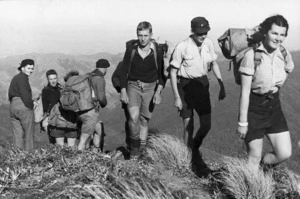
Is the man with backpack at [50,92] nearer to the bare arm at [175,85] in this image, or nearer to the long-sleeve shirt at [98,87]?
the long-sleeve shirt at [98,87]

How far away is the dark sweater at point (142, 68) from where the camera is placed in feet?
19.9

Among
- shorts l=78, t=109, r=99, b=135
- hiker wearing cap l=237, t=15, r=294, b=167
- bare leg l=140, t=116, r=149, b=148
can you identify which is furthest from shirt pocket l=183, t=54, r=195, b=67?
shorts l=78, t=109, r=99, b=135

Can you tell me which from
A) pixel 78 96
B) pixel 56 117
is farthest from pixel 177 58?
pixel 56 117

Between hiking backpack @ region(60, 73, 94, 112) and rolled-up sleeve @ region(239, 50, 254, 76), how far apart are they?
3016 mm

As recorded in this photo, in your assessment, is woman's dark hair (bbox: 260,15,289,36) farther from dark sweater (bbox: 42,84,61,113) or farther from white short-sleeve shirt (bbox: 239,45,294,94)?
dark sweater (bbox: 42,84,61,113)

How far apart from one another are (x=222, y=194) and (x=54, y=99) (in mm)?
3922

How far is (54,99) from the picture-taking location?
7.18 m

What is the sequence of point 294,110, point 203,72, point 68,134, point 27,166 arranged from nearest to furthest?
point 27,166, point 203,72, point 68,134, point 294,110

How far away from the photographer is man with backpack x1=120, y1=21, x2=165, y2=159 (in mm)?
6066

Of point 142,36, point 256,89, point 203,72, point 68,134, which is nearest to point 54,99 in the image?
point 68,134

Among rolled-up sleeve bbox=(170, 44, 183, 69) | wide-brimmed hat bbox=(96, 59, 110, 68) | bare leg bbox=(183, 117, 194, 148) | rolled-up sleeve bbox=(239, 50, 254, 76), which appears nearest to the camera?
rolled-up sleeve bbox=(239, 50, 254, 76)

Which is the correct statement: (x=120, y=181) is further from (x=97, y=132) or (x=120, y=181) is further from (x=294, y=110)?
(x=294, y=110)

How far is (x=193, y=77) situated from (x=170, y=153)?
120 cm

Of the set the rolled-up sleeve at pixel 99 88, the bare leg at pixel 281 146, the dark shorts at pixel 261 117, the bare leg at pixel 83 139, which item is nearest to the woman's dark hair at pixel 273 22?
the dark shorts at pixel 261 117
